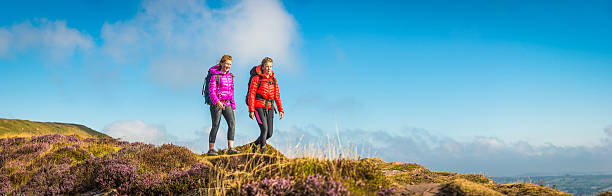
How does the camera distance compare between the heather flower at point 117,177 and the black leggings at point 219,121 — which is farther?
the black leggings at point 219,121

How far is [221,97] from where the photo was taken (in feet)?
33.8

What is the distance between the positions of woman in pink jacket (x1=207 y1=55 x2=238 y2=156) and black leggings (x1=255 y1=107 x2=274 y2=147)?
0.99 metres

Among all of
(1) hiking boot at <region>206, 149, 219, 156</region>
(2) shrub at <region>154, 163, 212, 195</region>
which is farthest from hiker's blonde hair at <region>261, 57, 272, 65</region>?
(2) shrub at <region>154, 163, 212, 195</region>

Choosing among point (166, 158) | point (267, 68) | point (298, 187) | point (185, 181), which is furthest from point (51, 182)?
point (298, 187)

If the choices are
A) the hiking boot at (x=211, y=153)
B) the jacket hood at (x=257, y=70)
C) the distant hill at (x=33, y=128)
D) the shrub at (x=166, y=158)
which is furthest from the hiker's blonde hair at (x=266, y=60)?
the distant hill at (x=33, y=128)

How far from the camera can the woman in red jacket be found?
9.63 metres

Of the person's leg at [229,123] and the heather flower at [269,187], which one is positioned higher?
the person's leg at [229,123]

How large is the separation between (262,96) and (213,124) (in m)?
1.78

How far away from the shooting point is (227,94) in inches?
408

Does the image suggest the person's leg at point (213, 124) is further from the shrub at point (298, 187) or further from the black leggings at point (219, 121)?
the shrub at point (298, 187)

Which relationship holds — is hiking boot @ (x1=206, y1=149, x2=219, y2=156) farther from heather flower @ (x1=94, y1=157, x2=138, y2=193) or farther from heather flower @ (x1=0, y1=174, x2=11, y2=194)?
heather flower @ (x1=0, y1=174, x2=11, y2=194)

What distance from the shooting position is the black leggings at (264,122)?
9.69 m

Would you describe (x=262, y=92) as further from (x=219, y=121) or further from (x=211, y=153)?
(x=211, y=153)

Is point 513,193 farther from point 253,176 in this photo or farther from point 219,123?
point 219,123
